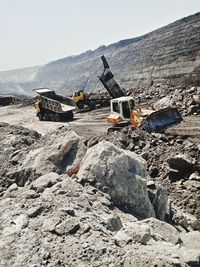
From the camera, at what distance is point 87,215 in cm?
641

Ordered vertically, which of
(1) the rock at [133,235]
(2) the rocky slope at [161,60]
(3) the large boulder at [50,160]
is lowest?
(2) the rocky slope at [161,60]

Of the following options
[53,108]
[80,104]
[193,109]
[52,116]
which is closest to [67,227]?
[193,109]

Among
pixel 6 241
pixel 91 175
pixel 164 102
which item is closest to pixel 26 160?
pixel 91 175

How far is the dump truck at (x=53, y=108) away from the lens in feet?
82.3

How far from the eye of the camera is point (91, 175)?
8.20m

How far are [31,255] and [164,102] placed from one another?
66.2 feet

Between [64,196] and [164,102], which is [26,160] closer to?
[64,196]

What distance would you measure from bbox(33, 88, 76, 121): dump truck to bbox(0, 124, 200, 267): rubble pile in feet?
47.0

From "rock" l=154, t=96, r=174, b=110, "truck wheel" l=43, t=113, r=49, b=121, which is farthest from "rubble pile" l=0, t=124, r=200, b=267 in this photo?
"truck wheel" l=43, t=113, r=49, b=121

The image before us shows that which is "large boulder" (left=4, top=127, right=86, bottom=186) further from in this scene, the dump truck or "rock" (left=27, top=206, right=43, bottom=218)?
the dump truck

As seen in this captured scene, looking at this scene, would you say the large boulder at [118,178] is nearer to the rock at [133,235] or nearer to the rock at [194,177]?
the rock at [133,235]

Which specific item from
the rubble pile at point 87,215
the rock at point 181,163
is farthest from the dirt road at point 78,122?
the rubble pile at point 87,215

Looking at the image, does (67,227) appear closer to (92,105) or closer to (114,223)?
(114,223)

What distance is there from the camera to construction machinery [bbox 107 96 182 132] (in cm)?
1733
